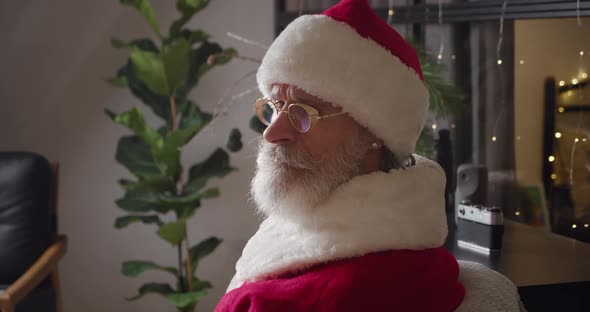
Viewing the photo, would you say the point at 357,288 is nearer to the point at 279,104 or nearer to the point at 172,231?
the point at 279,104

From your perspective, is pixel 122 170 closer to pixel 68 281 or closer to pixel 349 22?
pixel 68 281

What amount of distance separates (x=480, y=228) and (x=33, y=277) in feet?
5.41

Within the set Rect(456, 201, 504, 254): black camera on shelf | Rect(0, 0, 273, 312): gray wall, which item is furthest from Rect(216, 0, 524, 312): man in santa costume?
Rect(0, 0, 273, 312): gray wall

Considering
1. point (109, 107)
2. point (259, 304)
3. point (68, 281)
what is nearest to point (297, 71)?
point (259, 304)

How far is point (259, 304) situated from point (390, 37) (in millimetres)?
525

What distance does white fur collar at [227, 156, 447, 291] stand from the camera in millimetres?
957

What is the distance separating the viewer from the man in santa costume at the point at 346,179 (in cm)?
94

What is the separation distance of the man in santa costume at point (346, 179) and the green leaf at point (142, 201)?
5.04 ft

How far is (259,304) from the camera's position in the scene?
2.97ft

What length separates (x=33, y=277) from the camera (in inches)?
91.2

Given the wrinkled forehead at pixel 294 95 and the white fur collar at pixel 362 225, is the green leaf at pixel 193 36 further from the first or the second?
the white fur collar at pixel 362 225

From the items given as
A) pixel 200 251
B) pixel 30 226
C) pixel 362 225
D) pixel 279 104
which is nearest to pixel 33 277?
pixel 30 226

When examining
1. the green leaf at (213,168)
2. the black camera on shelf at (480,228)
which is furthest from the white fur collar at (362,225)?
the green leaf at (213,168)

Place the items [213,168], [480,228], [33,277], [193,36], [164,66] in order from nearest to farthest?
[480,228] < [33,277] < [164,66] < [193,36] < [213,168]
